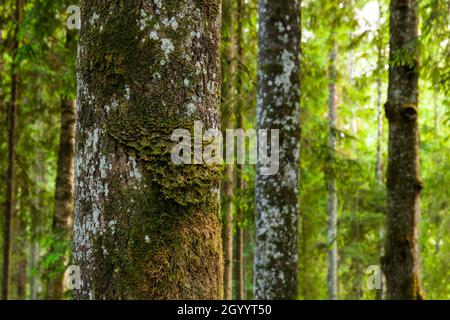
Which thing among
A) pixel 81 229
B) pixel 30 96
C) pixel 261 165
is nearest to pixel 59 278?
pixel 30 96

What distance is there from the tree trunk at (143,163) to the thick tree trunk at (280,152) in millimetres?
3885

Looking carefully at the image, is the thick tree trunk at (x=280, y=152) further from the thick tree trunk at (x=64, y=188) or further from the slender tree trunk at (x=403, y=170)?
the thick tree trunk at (x=64, y=188)

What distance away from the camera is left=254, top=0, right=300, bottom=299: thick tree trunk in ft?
19.8

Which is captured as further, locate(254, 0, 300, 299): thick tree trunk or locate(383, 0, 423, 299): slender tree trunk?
locate(383, 0, 423, 299): slender tree trunk

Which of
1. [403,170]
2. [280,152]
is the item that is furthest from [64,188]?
[403,170]

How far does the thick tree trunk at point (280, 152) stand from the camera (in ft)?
19.8

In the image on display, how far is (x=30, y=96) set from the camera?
476 inches

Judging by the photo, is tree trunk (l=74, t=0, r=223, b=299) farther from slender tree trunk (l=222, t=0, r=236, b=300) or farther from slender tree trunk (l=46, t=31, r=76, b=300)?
slender tree trunk (l=46, t=31, r=76, b=300)

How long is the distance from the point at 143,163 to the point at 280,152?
4.28 metres

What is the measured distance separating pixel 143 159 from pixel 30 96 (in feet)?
35.7

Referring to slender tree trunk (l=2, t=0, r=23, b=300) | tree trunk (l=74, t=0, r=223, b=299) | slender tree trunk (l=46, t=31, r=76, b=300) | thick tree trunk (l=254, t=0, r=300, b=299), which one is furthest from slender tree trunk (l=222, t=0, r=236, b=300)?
tree trunk (l=74, t=0, r=223, b=299)

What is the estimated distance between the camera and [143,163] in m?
2.12

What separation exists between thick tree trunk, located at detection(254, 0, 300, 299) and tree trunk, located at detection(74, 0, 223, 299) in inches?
153
